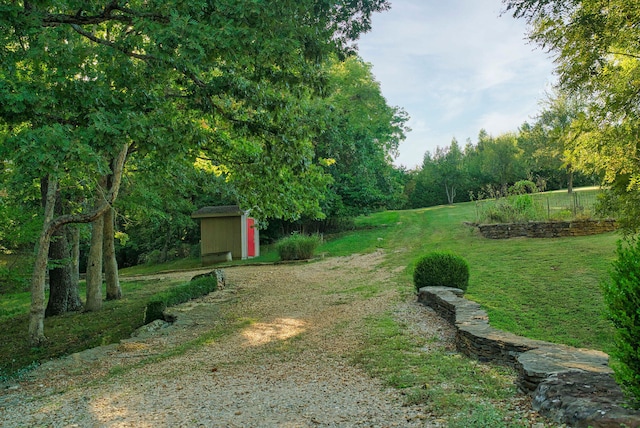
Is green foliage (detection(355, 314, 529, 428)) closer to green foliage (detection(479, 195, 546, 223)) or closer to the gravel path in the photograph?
the gravel path

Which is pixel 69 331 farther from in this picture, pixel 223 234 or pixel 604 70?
pixel 223 234

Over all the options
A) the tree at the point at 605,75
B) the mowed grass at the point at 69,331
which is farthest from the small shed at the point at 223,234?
the tree at the point at 605,75

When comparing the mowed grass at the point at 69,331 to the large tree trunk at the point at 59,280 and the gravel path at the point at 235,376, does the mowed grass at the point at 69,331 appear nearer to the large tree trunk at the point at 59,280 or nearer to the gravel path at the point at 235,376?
the large tree trunk at the point at 59,280

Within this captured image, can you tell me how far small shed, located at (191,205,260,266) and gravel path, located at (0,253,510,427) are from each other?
11323 mm

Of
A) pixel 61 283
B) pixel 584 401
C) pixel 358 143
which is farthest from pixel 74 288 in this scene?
pixel 358 143

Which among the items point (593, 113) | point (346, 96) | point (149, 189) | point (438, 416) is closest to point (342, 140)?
point (346, 96)

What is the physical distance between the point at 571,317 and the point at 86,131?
7858 mm

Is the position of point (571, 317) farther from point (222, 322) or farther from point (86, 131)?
point (86, 131)

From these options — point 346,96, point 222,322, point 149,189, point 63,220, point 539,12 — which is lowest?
point 222,322

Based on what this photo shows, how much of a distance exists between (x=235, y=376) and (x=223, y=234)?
16.8 meters

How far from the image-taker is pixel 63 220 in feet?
27.6

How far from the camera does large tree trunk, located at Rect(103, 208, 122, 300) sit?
1228cm

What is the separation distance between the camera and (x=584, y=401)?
3025 millimetres

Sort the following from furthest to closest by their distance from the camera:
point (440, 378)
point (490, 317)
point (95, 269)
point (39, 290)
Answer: point (95, 269) < point (39, 290) < point (490, 317) < point (440, 378)
